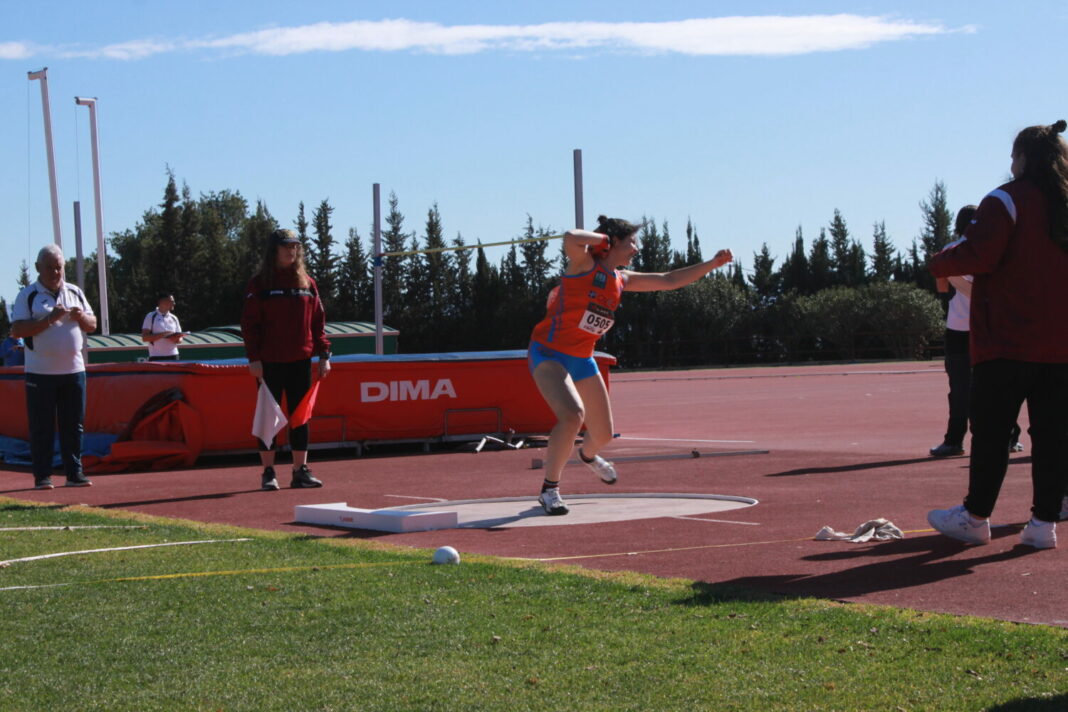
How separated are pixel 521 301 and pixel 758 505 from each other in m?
55.1

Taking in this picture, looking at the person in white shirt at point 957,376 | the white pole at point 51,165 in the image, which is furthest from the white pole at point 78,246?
the person in white shirt at point 957,376

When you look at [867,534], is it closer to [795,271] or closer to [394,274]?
[394,274]

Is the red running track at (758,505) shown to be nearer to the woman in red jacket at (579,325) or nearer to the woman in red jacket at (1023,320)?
the woman in red jacket at (1023,320)

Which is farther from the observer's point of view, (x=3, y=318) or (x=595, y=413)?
(x=3, y=318)

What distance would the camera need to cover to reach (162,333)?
18.0 meters

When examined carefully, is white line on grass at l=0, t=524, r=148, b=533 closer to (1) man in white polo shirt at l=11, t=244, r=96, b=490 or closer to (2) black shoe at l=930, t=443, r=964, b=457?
(1) man in white polo shirt at l=11, t=244, r=96, b=490

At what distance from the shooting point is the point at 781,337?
66188 mm

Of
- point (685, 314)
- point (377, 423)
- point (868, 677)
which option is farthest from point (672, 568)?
point (685, 314)

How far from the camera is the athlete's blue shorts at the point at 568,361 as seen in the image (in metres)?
8.57

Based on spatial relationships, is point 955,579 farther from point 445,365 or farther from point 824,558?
point 445,365

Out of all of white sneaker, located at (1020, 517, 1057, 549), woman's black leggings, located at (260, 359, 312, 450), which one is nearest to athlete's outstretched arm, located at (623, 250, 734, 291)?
white sneaker, located at (1020, 517, 1057, 549)

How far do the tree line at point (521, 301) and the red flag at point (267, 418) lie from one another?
48264mm

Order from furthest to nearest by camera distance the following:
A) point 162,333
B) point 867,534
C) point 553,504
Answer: point 162,333, point 553,504, point 867,534

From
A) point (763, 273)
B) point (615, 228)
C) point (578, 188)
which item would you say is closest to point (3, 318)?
point (763, 273)
